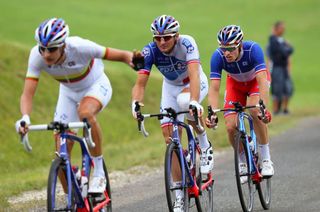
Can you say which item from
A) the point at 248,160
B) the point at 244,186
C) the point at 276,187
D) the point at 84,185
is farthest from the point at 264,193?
the point at 84,185

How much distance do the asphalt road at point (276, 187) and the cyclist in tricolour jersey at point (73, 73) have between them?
8.10 feet

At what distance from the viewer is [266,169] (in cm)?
1167

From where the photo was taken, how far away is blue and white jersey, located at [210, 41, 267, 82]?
11.5 meters

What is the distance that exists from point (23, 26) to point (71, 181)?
3915 cm

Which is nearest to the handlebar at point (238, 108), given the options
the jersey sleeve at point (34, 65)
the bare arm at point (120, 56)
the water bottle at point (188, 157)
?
the water bottle at point (188, 157)

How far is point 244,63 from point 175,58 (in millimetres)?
1072

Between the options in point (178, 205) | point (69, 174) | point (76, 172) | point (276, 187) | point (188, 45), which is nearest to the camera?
point (69, 174)

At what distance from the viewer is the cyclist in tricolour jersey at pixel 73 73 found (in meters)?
8.97

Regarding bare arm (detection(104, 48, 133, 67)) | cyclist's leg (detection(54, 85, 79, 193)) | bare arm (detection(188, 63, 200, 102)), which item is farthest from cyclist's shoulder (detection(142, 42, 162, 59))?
bare arm (detection(104, 48, 133, 67))

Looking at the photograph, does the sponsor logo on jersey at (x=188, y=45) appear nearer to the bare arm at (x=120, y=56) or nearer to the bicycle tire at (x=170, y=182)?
the bicycle tire at (x=170, y=182)

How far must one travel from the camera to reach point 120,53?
29.8ft

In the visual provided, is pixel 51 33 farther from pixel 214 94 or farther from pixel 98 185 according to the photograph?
pixel 214 94

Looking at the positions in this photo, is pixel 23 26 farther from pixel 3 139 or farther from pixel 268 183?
pixel 268 183

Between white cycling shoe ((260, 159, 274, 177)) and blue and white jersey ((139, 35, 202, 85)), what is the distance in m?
1.50
